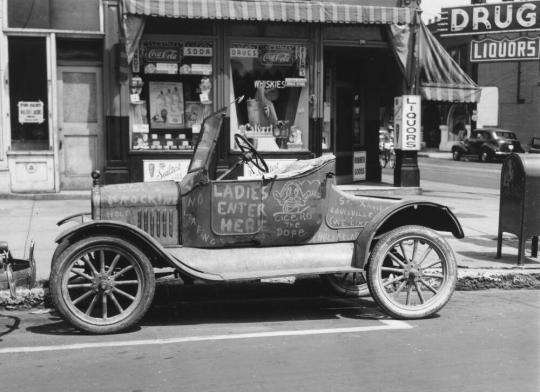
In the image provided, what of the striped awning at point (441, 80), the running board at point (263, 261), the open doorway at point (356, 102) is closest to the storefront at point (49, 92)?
the open doorway at point (356, 102)

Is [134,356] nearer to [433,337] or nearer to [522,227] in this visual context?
[433,337]

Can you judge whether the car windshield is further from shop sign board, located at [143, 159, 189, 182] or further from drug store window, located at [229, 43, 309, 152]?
shop sign board, located at [143, 159, 189, 182]

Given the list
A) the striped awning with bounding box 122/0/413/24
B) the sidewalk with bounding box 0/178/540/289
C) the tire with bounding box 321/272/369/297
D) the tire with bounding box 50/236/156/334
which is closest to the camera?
the tire with bounding box 50/236/156/334

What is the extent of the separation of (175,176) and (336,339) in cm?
827

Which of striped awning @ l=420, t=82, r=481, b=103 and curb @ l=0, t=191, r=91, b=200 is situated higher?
striped awning @ l=420, t=82, r=481, b=103

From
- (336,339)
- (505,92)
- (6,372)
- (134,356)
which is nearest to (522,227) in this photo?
(336,339)

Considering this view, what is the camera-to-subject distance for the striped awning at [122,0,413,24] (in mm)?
12359

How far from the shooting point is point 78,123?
13406 millimetres

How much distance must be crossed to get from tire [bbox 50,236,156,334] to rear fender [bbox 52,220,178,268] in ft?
0.27

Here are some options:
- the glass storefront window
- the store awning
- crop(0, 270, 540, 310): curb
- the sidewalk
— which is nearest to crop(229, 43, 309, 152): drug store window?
the sidewalk

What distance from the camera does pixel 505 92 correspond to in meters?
45.8

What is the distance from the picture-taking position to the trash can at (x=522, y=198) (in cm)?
793

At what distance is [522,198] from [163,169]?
7135 millimetres

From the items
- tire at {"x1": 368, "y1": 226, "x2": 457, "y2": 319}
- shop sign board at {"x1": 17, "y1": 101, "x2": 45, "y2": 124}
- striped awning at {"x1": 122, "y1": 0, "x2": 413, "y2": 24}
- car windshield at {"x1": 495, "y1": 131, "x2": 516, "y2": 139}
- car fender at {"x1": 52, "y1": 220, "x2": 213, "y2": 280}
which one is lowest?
tire at {"x1": 368, "y1": 226, "x2": 457, "y2": 319}
